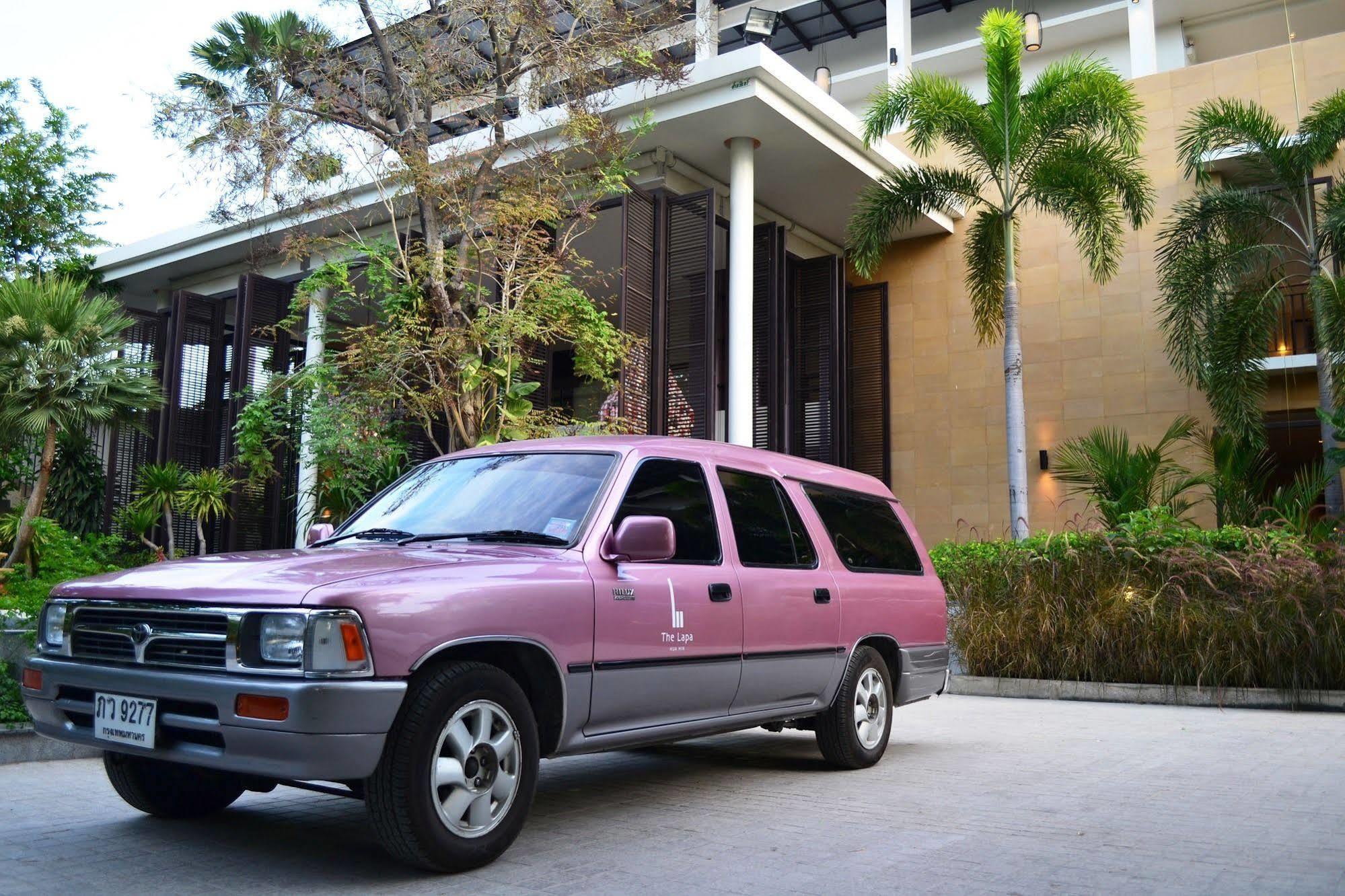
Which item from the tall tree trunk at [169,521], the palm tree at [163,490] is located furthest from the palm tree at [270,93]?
the tall tree trunk at [169,521]

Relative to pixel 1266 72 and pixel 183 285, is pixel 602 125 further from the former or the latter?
pixel 183 285

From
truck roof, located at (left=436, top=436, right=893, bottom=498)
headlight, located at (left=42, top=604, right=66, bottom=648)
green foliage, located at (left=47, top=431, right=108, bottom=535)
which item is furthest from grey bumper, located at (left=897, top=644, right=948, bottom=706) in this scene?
green foliage, located at (left=47, top=431, right=108, bottom=535)

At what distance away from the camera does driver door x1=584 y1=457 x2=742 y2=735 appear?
4801 mm

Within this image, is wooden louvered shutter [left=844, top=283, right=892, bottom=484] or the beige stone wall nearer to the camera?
the beige stone wall

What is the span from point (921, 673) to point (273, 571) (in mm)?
4580

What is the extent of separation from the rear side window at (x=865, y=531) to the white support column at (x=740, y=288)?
1063 centimetres

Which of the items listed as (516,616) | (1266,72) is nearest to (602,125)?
(516,616)

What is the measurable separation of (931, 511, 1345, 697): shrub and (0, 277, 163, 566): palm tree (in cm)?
1228

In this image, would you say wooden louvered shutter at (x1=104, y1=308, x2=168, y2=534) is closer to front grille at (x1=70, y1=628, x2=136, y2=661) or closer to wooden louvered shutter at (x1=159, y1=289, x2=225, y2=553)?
wooden louvered shutter at (x1=159, y1=289, x2=225, y2=553)

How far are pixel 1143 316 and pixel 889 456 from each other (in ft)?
18.6

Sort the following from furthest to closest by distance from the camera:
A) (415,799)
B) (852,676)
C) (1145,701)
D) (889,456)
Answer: (889,456)
(1145,701)
(852,676)
(415,799)

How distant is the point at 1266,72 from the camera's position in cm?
2083

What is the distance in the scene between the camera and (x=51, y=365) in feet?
51.9

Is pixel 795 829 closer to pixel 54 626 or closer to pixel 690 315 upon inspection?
pixel 54 626
